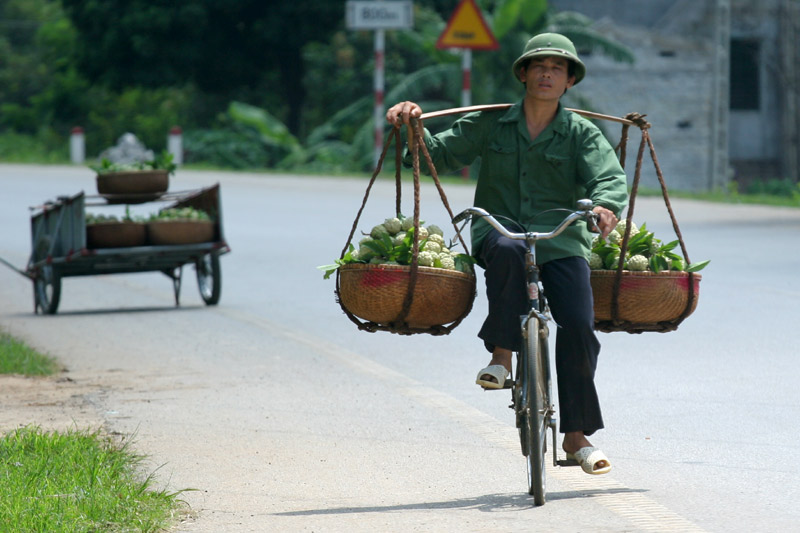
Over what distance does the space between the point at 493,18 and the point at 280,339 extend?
1965 cm

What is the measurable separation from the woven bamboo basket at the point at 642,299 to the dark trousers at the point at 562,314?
0.74 feet

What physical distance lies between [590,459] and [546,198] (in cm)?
101

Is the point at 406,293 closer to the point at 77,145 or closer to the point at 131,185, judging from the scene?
the point at 131,185

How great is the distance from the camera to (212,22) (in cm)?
3572

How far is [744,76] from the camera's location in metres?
30.8

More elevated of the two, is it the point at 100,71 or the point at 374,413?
the point at 100,71

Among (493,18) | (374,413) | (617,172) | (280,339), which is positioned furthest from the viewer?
(493,18)

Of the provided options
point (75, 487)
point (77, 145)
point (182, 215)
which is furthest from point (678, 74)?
point (75, 487)

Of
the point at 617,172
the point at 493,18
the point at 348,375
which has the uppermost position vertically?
the point at 493,18

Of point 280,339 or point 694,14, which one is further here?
point 694,14

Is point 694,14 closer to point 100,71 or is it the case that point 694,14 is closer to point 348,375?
point 100,71

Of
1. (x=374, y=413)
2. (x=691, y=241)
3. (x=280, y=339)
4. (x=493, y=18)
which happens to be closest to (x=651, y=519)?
(x=374, y=413)

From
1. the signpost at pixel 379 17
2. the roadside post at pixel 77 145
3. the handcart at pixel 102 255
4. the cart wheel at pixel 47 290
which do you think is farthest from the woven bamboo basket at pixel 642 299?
the roadside post at pixel 77 145

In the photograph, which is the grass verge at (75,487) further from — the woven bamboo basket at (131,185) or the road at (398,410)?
the woven bamboo basket at (131,185)
